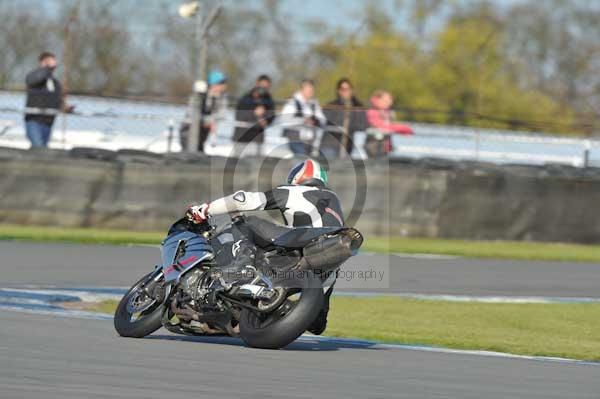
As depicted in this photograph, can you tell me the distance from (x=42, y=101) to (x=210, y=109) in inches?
88.6

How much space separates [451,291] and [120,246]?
14.8 feet

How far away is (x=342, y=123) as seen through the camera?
17.8m

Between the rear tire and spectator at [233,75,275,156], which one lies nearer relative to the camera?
the rear tire

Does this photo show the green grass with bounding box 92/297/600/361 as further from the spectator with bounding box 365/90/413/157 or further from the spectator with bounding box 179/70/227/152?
the spectator with bounding box 365/90/413/157

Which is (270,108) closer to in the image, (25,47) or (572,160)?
(25,47)

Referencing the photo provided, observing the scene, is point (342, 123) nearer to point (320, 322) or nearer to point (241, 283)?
point (320, 322)

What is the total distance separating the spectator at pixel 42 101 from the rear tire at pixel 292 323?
→ 10.0 meters

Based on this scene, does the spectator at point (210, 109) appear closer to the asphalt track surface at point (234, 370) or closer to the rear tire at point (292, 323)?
the asphalt track surface at point (234, 370)

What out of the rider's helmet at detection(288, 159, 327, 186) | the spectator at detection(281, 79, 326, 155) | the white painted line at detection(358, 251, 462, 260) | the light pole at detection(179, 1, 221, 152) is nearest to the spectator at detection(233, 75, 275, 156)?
the spectator at detection(281, 79, 326, 155)

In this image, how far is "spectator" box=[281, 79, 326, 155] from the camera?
57.6ft

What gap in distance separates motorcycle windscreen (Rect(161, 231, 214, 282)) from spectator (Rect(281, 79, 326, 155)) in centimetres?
951

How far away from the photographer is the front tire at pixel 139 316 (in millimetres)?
7922

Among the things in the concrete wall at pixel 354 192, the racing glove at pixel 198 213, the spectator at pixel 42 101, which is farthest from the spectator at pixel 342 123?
the racing glove at pixel 198 213

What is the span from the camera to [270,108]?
1773cm
